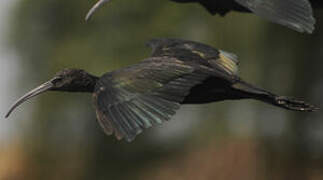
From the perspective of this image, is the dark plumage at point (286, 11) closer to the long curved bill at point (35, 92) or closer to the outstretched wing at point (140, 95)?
the outstretched wing at point (140, 95)

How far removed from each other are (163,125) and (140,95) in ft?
38.2

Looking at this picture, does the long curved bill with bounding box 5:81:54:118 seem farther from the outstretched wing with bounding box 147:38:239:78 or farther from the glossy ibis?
the outstretched wing with bounding box 147:38:239:78

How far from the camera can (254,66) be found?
16234 mm

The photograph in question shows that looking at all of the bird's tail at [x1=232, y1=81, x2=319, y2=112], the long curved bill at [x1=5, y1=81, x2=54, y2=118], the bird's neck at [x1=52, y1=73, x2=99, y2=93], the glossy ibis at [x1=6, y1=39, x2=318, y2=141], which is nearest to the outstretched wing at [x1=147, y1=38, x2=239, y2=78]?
the glossy ibis at [x1=6, y1=39, x2=318, y2=141]

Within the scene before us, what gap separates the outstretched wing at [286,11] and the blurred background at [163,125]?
867 cm

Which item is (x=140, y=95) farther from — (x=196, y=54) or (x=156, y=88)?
(x=196, y=54)

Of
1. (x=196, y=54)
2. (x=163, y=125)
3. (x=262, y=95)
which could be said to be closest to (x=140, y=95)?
(x=262, y=95)

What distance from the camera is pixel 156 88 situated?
6.25m

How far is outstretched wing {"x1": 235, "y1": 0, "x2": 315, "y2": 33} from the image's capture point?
661 centimetres

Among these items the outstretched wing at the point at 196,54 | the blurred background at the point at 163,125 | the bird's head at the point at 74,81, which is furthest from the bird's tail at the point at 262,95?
the blurred background at the point at 163,125

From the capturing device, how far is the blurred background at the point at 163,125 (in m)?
16.2

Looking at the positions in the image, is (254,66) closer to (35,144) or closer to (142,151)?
(142,151)

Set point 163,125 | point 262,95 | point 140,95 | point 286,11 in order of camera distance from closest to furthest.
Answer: point 140,95, point 286,11, point 262,95, point 163,125

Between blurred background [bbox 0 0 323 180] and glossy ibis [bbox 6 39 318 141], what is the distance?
842 centimetres
